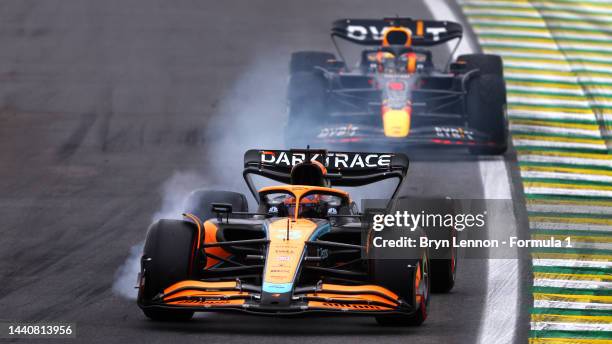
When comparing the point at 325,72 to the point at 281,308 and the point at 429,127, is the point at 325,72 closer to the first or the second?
the point at 429,127

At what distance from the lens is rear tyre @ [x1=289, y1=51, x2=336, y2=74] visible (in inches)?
1000

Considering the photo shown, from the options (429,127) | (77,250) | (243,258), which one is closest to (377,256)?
(243,258)

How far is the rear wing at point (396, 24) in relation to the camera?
2603 cm

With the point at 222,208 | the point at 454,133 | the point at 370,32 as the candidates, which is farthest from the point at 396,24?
the point at 222,208

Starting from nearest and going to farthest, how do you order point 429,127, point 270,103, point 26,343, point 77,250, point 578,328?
point 26,343, point 578,328, point 77,250, point 429,127, point 270,103

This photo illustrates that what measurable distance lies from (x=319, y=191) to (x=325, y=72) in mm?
9572

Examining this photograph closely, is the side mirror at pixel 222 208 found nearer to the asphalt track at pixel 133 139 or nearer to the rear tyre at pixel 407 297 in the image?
the asphalt track at pixel 133 139

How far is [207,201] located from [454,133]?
8.06 metres

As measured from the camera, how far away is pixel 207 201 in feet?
54.0

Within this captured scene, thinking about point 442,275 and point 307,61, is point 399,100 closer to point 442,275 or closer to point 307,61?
point 307,61

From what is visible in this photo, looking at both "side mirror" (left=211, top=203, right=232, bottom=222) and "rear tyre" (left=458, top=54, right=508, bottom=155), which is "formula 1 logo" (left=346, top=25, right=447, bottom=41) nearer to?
"rear tyre" (left=458, top=54, right=508, bottom=155)

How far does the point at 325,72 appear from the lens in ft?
81.7

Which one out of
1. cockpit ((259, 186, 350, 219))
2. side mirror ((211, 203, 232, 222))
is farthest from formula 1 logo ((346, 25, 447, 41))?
side mirror ((211, 203, 232, 222))

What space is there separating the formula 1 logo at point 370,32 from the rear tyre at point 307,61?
2.03 ft
